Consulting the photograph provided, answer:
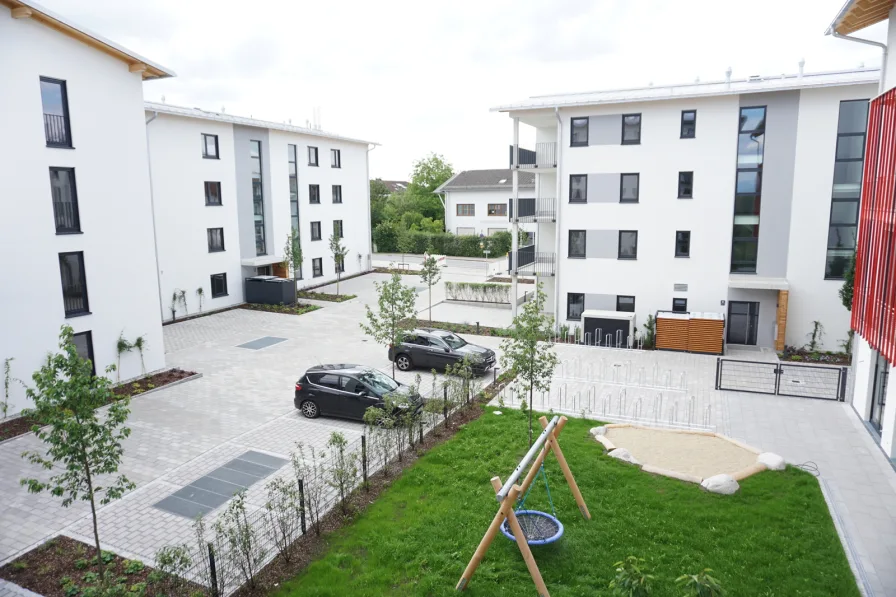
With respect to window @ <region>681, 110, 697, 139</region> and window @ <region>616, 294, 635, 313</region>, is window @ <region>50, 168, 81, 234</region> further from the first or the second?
window @ <region>681, 110, 697, 139</region>

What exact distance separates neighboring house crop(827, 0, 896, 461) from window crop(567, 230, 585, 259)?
33.8 feet

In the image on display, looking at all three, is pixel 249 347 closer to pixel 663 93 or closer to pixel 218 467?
Answer: pixel 218 467

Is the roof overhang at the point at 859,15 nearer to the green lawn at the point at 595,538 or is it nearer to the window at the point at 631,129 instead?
the window at the point at 631,129

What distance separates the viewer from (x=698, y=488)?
419 inches

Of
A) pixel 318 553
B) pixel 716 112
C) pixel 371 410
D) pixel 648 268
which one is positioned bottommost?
pixel 318 553

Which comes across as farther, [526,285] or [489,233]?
[489,233]

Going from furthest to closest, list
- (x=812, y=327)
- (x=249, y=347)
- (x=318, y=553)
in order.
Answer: (x=249, y=347) → (x=812, y=327) → (x=318, y=553)

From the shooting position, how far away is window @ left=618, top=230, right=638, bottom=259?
22766mm

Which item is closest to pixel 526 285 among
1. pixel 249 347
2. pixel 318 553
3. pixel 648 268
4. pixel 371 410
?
pixel 648 268

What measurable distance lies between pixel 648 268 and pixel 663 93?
653 centimetres

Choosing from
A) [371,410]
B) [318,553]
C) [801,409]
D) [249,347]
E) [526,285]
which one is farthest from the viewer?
[526,285]

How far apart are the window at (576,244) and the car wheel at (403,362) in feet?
28.0

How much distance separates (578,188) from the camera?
23391 mm

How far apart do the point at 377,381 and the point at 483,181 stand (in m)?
45.0
